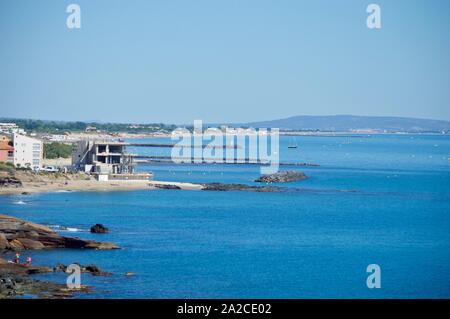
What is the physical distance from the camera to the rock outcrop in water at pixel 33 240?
889 inches

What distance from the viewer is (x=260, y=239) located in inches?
1057

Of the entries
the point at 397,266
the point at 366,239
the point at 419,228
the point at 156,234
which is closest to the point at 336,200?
the point at 419,228

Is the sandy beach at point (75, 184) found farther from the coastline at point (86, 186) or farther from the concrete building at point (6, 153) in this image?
the concrete building at point (6, 153)

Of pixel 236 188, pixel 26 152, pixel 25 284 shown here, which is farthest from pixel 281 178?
pixel 25 284

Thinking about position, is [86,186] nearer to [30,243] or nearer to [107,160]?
[107,160]

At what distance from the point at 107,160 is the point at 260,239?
19.8 m

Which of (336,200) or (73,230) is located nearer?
(73,230)

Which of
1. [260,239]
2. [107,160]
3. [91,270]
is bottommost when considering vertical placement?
[260,239]

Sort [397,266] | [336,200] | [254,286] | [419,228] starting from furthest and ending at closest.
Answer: [336,200]
[419,228]
[397,266]
[254,286]

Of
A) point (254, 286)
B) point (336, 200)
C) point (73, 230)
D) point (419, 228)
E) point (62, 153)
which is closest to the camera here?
point (254, 286)

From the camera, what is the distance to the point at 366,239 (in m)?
27.6

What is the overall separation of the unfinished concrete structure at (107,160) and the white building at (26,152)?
2606 millimetres

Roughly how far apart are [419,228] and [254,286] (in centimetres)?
1230
